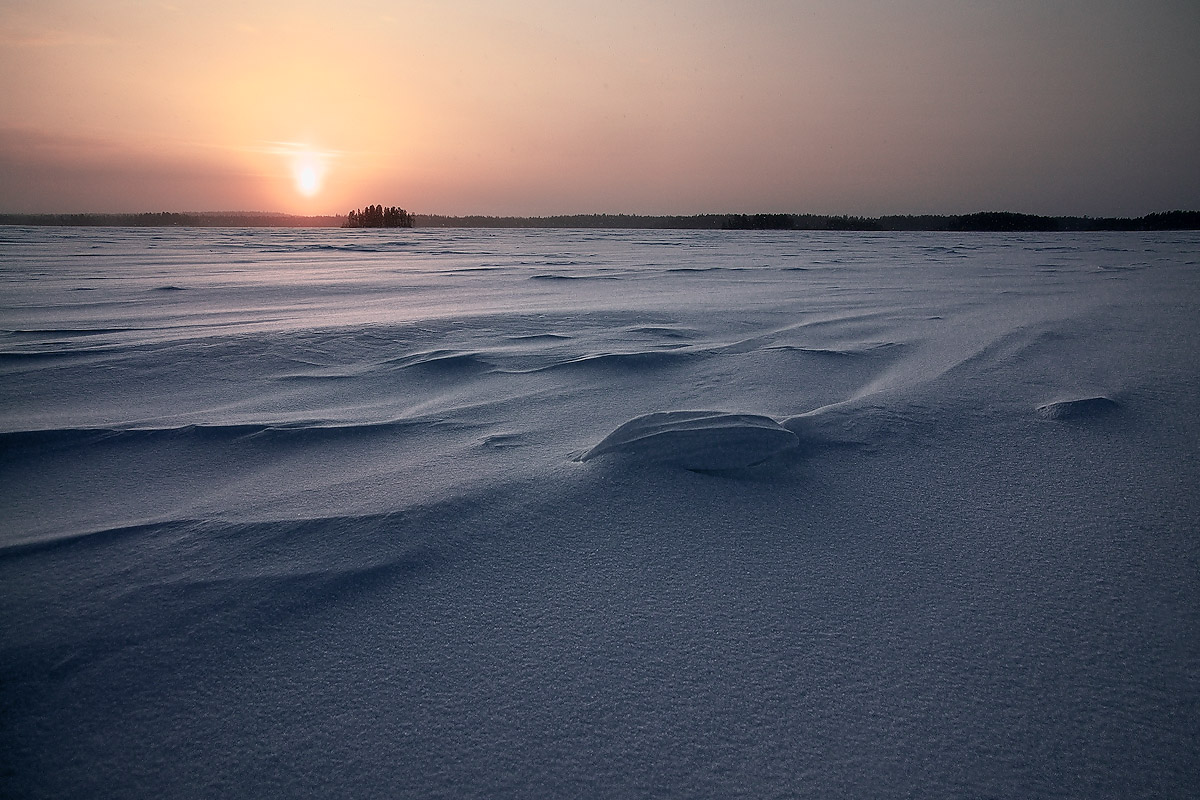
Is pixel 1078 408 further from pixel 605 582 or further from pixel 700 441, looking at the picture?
pixel 605 582

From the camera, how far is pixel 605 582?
888 millimetres

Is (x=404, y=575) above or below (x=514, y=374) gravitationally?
below

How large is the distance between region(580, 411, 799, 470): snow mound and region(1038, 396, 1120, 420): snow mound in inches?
30.2

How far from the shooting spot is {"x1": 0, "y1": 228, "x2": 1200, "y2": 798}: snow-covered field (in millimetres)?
613

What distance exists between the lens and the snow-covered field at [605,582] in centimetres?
61

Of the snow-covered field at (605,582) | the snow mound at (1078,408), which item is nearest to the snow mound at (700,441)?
the snow-covered field at (605,582)

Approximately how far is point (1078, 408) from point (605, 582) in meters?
1.44

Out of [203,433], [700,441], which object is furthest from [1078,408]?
[203,433]

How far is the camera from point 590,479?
3.94 ft

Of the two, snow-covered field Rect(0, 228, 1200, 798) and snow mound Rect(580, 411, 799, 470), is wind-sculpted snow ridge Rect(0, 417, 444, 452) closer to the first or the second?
snow-covered field Rect(0, 228, 1200, 798)

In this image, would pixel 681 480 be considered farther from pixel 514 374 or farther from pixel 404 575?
pixel 514 374

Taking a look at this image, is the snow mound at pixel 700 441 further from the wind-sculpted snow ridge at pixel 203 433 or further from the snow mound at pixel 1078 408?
the snow mound at pixel 1078 408

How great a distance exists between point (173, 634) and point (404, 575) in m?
0.30

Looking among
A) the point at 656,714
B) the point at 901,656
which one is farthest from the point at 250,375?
the point at 901,656
